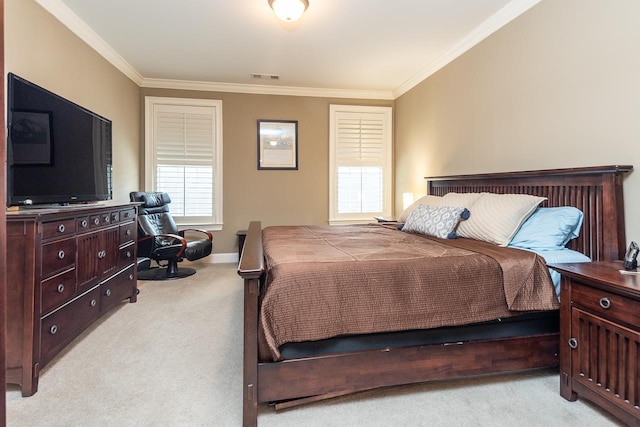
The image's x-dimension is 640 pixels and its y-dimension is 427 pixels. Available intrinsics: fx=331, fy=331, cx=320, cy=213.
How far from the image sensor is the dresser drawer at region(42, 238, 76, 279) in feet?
6.00

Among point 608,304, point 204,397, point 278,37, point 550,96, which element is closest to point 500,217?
point 608,304

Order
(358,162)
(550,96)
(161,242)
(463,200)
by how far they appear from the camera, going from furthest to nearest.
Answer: (358,162), (161,242), (463,200), (550,96)

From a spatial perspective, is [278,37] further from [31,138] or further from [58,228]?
[58,228]

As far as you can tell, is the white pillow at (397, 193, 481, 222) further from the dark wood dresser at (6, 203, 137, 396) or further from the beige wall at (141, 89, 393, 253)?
the dark wood dresser at (6, 203, 137, 396)

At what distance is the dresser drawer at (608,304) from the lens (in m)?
1.36

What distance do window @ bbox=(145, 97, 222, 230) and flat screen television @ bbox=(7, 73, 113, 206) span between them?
1749mm

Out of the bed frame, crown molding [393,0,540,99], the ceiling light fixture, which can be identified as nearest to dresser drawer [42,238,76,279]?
the bed frame

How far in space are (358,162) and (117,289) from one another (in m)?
3.60

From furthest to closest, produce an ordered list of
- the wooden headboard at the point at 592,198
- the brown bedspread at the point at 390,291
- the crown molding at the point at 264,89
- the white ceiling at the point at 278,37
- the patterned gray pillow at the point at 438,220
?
the crown molding at the point at 264,89
the white ceiling at the point at 278,37
the patterned gray pillow at the point at 438,220
the wooden headboard at the point at 592,198
the brown bedspread at the point at 390,291

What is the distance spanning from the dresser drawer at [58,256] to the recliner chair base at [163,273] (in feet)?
6.31

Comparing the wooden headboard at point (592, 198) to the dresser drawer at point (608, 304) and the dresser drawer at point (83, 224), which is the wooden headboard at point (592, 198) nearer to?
the dresser drawer at point (608, 304)

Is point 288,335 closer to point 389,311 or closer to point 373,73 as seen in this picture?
point 389,311

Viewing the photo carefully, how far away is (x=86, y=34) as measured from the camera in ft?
10.4

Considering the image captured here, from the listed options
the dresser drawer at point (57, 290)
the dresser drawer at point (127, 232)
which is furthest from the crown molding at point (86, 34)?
the dresser drawer at point (57, 290)
